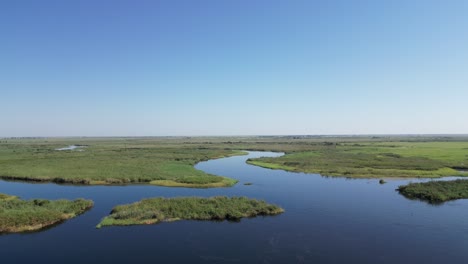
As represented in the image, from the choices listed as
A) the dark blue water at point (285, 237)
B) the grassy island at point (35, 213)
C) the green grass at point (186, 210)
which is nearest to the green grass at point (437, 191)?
the dark blue water at point (285, 237)

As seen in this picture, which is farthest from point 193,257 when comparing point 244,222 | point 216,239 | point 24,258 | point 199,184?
point 199,184

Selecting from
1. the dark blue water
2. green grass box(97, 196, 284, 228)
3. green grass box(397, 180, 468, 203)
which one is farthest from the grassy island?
green grass box(397, 180, 468, 203)

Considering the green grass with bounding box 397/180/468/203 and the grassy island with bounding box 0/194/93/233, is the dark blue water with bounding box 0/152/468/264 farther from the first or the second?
the green grass with bounding box 397/180/468/203

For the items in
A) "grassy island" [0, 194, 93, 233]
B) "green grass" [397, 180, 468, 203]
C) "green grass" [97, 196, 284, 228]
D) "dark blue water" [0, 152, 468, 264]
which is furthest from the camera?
"green grass" [397, 180, 468, 203]

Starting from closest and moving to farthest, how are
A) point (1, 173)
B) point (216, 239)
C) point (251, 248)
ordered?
1. point (251, 248)
2. point (216, 239)
3. point (1, 173)

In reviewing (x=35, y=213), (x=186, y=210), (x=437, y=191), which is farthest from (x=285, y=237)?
(x=437, y=191)

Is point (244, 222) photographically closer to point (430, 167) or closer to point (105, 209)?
point (105, 209)
